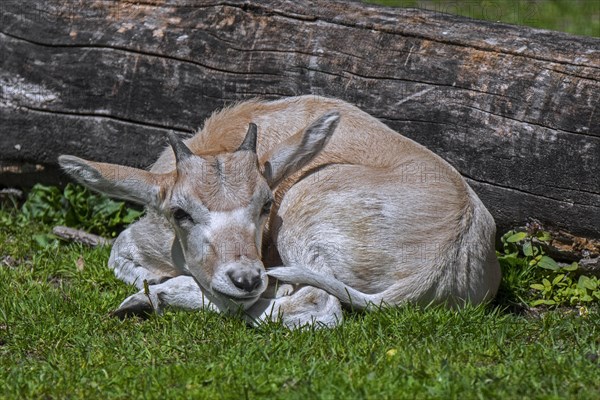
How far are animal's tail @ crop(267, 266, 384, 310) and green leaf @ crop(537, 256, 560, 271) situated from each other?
5.53 ft

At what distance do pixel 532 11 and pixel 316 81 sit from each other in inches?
99.0

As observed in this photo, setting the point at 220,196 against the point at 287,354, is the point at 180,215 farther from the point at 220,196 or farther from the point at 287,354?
the point at 287,354

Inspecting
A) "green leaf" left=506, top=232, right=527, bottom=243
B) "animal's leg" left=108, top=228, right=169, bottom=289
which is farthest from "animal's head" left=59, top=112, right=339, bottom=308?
"green leaf" left=506, top=232, right=527, bottom=243

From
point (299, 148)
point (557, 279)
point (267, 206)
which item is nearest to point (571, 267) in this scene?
point (557, 279)

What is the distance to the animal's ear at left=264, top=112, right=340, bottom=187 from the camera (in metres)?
6.79

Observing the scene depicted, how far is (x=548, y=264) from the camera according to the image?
293 inches

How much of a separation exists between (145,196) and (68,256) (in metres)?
1.64

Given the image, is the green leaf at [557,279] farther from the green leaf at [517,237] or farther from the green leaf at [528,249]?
the green leaf at [517,237]

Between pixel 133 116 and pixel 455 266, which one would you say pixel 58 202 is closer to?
pixel 133 116

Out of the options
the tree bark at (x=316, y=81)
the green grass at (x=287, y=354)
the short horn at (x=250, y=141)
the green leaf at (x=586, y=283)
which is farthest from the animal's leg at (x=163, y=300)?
the green leaf at (x=586, y=283)

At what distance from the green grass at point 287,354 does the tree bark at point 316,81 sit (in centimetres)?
114

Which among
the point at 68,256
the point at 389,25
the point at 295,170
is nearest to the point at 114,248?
the point at 68,256

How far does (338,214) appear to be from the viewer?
21.8ft

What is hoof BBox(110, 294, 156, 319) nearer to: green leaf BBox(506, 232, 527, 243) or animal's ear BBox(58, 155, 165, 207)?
animal's ear BBox(58, 155, 165, 207)
